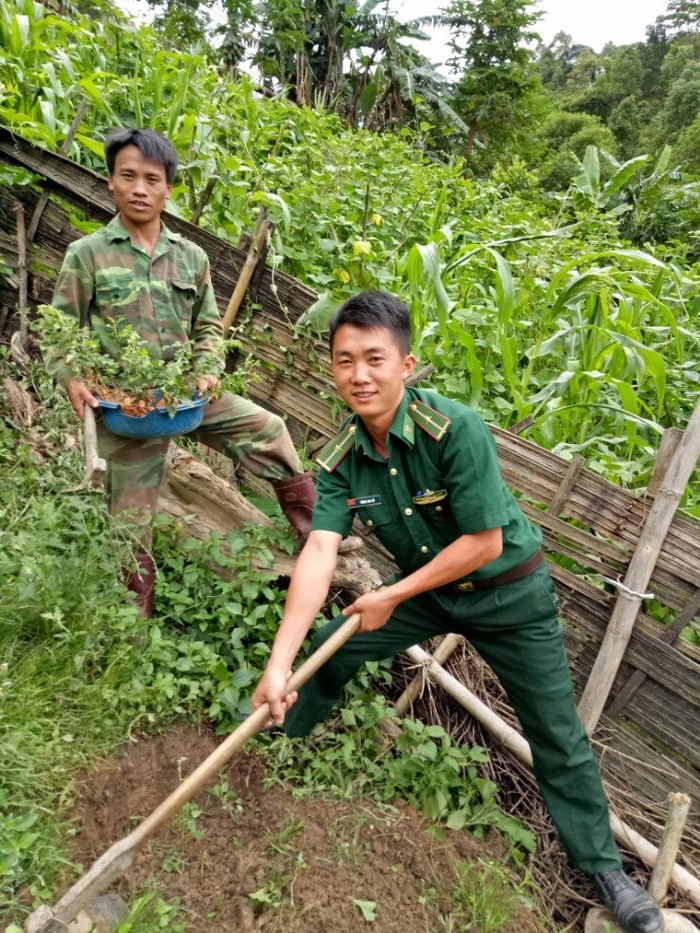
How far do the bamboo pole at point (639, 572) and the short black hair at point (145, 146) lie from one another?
2.01m

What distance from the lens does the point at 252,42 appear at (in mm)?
13852

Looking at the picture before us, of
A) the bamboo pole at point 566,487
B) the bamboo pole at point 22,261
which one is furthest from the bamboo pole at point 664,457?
the bamboo pole at point 22,261

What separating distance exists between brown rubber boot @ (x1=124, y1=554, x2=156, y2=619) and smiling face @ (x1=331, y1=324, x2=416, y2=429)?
A: 1123 millimetres

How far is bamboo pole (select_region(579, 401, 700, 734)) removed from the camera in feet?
7.64

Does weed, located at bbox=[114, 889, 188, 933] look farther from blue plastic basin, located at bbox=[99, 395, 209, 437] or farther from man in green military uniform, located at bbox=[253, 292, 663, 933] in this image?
blue plastic basin, located at bbox=[99, 395, 209, 437]

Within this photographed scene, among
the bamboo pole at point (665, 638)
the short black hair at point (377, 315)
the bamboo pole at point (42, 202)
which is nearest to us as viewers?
the short black hair at point (377, 315)

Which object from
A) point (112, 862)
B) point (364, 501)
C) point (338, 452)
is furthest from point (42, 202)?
point (112, 862)

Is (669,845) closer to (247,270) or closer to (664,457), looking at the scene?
(664,457)

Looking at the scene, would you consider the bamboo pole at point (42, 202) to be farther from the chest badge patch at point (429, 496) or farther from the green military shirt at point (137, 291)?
the chest badge patch at point (429, 496)

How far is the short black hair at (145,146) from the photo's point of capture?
2271 mm

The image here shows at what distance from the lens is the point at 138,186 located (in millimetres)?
2316

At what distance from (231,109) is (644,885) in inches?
211

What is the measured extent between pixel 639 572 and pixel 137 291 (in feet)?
6.68

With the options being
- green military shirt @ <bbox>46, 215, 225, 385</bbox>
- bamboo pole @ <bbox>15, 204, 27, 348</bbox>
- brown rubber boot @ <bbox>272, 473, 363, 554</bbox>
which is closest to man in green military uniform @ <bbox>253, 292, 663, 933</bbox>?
brown rubber boot @ <bbox>272, 473, 363, 554</bbox>
